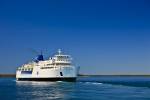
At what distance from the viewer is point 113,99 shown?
4169cm

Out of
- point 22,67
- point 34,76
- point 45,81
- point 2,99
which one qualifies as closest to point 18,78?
point 22,67

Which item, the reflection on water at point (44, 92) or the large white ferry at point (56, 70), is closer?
the reflection on water at point (44, 92)

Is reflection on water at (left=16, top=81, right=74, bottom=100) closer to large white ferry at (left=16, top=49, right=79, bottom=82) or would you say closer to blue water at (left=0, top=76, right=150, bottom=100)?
blue water at (left=0, top=76, right=150, bottom=100)

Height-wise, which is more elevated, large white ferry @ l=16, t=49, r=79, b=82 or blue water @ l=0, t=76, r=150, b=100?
large white ferry @ l=16, t=49, r=79, b=82

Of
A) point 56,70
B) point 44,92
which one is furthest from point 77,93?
point 56,70

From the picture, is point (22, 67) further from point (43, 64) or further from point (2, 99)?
point (2, 99)

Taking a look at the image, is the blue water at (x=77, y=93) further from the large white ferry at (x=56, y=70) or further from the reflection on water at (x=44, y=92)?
the large white ferry at (x=56, y=70)

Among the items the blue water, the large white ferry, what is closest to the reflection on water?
the blue water

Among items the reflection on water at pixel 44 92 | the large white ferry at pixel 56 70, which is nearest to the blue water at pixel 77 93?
the reflection on water at pixel 44 92

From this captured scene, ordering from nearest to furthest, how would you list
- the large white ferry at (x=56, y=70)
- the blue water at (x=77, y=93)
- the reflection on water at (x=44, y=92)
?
the blue water at (x=77, y=93) → the reflection on water at (x=44, y=92) → the large white ferry at (x=56, y=70)

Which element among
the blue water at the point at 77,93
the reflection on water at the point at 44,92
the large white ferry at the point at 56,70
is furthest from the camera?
the large white ferry at the point at 56,70

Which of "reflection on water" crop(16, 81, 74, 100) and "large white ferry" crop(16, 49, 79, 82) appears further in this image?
"large white ferry" crop(16, 49, 79, 82)

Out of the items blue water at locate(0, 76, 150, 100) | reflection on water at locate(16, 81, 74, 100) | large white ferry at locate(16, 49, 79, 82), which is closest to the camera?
blue water at locate(0, 76, 150, 100)

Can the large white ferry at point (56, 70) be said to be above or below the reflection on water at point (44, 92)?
above
